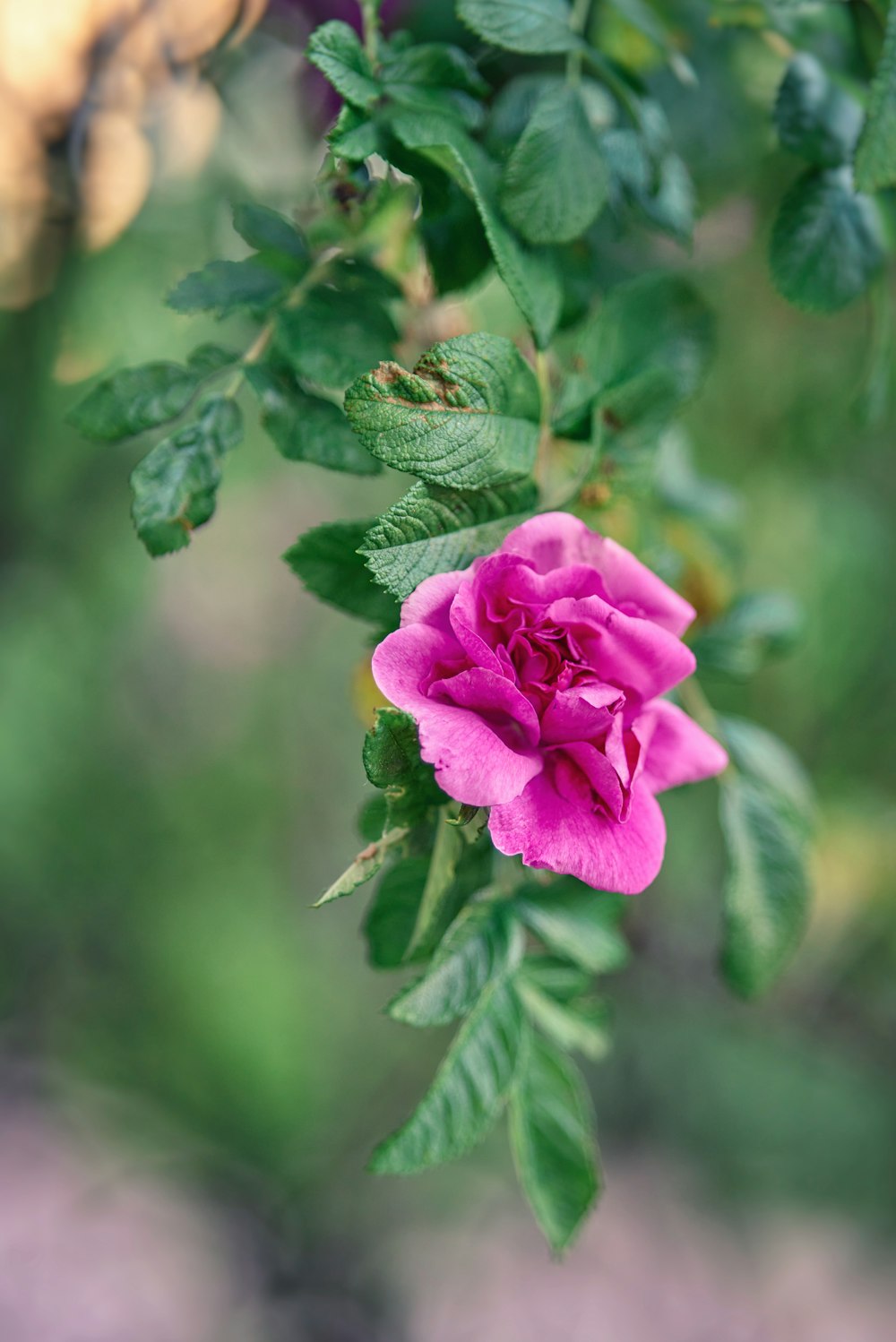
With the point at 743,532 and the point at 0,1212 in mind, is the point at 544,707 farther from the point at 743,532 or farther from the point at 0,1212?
the point at 0,1212

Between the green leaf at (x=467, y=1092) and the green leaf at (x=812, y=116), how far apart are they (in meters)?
0.39

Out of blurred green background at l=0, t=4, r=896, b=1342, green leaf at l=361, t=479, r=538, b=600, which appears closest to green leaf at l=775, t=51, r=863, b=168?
green leaf at l=361, t=479, r=538, b=600

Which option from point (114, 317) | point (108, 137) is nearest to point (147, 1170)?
point (114, 317)

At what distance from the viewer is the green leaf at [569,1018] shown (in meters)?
0.49

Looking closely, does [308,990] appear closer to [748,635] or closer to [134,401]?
[748,635]

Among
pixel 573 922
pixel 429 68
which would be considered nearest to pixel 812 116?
pixel 429 68

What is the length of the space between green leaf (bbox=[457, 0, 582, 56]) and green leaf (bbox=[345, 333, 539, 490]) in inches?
5.3

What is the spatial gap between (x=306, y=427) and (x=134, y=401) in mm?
73

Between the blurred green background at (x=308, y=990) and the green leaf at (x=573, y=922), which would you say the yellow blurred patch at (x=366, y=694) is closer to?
the green leaf at (x=573, y=922)

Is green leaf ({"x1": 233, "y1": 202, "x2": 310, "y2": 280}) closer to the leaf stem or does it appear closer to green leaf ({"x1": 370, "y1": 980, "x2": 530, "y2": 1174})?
the leaf stem

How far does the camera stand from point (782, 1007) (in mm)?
1272

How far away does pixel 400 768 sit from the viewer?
30 cm

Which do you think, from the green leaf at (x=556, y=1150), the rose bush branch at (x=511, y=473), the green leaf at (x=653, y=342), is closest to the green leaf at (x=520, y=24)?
the rose bush branch at (x=511, y=473)

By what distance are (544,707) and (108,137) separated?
2.49ft
